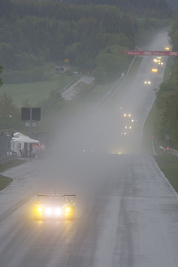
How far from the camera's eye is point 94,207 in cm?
2545

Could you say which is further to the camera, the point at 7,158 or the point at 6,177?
the point at 7,158

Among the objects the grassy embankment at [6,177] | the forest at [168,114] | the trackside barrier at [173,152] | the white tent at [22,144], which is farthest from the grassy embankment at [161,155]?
the white tent at [22,144]

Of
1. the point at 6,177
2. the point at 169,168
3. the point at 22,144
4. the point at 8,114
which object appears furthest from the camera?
the point at 8,114

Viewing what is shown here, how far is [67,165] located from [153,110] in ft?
306

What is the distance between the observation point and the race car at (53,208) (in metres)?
20.7

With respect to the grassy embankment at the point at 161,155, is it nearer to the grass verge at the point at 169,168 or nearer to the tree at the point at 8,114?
the grass verge at the point at 169,168

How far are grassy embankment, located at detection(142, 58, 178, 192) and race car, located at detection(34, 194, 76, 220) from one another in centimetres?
1369

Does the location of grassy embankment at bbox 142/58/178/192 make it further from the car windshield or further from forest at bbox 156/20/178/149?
the car windshield

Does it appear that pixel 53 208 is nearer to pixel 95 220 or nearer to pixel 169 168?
pixel 95 220

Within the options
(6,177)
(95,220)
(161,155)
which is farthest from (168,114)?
(95,220)

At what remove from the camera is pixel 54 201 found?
68.6 ft

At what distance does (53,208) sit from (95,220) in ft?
7.39

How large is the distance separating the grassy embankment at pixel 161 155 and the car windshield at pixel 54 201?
13736 millimetres

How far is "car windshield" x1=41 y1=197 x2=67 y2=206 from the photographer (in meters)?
20.8
